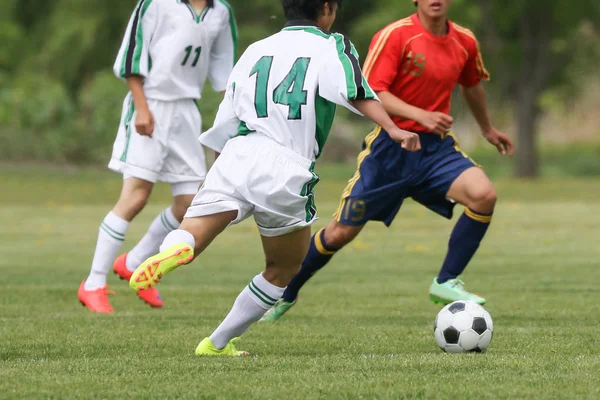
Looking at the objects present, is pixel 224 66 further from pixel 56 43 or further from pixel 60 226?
pixel 56 43

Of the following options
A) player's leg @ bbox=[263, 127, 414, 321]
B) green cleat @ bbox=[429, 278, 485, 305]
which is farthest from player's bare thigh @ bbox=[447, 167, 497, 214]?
green cleat @ bbox=[429, 278, 485, 305]

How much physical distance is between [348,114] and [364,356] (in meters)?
36.0

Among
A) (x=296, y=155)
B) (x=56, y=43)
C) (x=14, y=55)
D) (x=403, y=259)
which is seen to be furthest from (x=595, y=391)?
(x=14, y=55)

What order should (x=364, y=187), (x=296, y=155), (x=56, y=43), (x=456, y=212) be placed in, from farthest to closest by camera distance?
(x=56, y=43), (x=456, y=212), (x=364, y=187), (x=296, y=155)

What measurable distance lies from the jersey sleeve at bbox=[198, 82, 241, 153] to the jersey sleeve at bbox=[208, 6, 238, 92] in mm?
2474

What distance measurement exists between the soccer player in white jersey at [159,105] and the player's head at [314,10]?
2.43 m

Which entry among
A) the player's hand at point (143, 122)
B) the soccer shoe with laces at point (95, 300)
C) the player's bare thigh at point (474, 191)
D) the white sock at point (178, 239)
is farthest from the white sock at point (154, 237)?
the white sock at point (178, 239)

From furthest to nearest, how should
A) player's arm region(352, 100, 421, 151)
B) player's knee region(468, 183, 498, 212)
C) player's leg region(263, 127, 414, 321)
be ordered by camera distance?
player's leg region(263, 127, 414, 321)
player's knee region(468, 183, 498, 212)
player's arm region(352, 100, 421, 151)

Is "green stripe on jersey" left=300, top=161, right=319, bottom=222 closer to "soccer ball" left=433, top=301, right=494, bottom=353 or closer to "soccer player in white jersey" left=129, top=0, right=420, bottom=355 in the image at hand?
"soccer player in white jersey" left=129, top=0, right=420, bottom=355

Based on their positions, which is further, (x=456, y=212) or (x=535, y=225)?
(x=456, y=212)

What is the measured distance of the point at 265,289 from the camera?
5555 millimetres

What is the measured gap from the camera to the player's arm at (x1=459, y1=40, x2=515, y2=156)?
790 centimetres

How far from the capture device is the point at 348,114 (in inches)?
1625

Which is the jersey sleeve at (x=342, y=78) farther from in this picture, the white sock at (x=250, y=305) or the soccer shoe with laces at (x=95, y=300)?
the soccer shoe with laces at (x=95, y=300)
